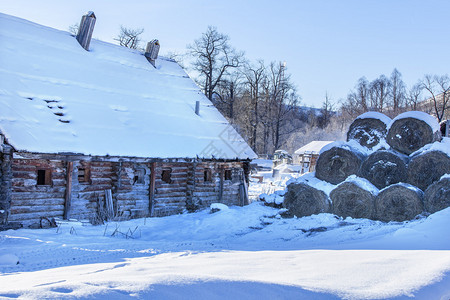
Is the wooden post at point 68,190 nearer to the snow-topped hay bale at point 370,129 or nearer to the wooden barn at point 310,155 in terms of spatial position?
the snow-topped hay bale at point 370,129

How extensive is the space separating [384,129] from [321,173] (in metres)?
2.25

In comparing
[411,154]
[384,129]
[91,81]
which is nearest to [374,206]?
[411,154]

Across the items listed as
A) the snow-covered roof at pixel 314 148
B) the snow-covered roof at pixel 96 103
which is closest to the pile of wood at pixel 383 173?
the snow-covered roof at pixel 96 103

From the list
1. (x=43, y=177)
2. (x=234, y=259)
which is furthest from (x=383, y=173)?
(x=43, y=177)

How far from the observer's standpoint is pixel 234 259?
541 cm

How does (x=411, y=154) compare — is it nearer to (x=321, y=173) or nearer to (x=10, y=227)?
(x=321, y=173)

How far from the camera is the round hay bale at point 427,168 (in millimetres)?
9523

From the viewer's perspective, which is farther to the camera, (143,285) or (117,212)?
(117,212)

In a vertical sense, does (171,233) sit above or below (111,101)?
below

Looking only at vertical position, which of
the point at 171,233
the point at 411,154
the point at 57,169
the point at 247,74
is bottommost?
the point at 171,233

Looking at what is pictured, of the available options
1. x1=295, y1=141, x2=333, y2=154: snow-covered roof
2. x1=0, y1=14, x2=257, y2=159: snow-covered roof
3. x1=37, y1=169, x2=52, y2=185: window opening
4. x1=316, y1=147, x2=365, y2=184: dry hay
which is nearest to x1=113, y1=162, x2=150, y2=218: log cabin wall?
x1=0, y1=14, x2=257, y2=159: snow-covered roof

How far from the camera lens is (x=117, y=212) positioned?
12828 mm

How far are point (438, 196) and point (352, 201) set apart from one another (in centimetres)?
205

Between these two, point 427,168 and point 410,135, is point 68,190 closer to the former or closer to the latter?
point 410,135
